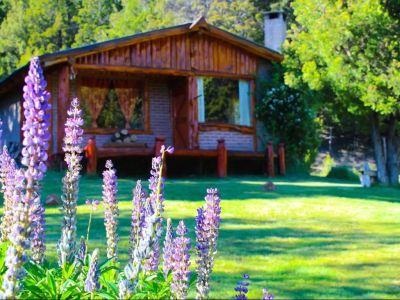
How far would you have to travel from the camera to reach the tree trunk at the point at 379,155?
21.2m

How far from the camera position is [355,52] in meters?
18.6

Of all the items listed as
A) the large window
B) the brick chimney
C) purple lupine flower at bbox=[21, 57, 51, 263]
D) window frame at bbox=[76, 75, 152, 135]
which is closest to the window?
window frame at bbox=[76, 75, 152, 135]

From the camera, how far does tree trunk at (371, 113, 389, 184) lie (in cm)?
2122

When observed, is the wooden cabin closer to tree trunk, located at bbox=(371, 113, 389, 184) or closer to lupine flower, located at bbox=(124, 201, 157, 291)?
tree trunk, located at bbox=(371, 113, 389, 184)

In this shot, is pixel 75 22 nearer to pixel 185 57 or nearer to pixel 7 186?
pixel 185 57

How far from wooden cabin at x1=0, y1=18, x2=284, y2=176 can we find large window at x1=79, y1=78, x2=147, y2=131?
0.03 meters

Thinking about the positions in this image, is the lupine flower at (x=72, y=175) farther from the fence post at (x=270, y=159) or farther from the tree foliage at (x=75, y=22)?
the tree foliage at (x=75, y=22)

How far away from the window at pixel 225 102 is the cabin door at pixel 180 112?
2.76 ft

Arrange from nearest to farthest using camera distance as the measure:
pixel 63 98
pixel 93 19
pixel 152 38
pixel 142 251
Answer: pixel 142 251
pixel 63 98
pixel 152 38
pixel 93 19

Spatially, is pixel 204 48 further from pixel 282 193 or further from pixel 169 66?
pixel 282 193

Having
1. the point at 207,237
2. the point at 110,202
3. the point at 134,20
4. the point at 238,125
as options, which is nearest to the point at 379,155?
the point at 238,125

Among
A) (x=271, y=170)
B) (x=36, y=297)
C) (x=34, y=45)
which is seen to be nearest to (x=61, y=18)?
(x=34, y=45)

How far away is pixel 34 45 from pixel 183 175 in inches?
1407

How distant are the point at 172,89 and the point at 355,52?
660 centimetres
